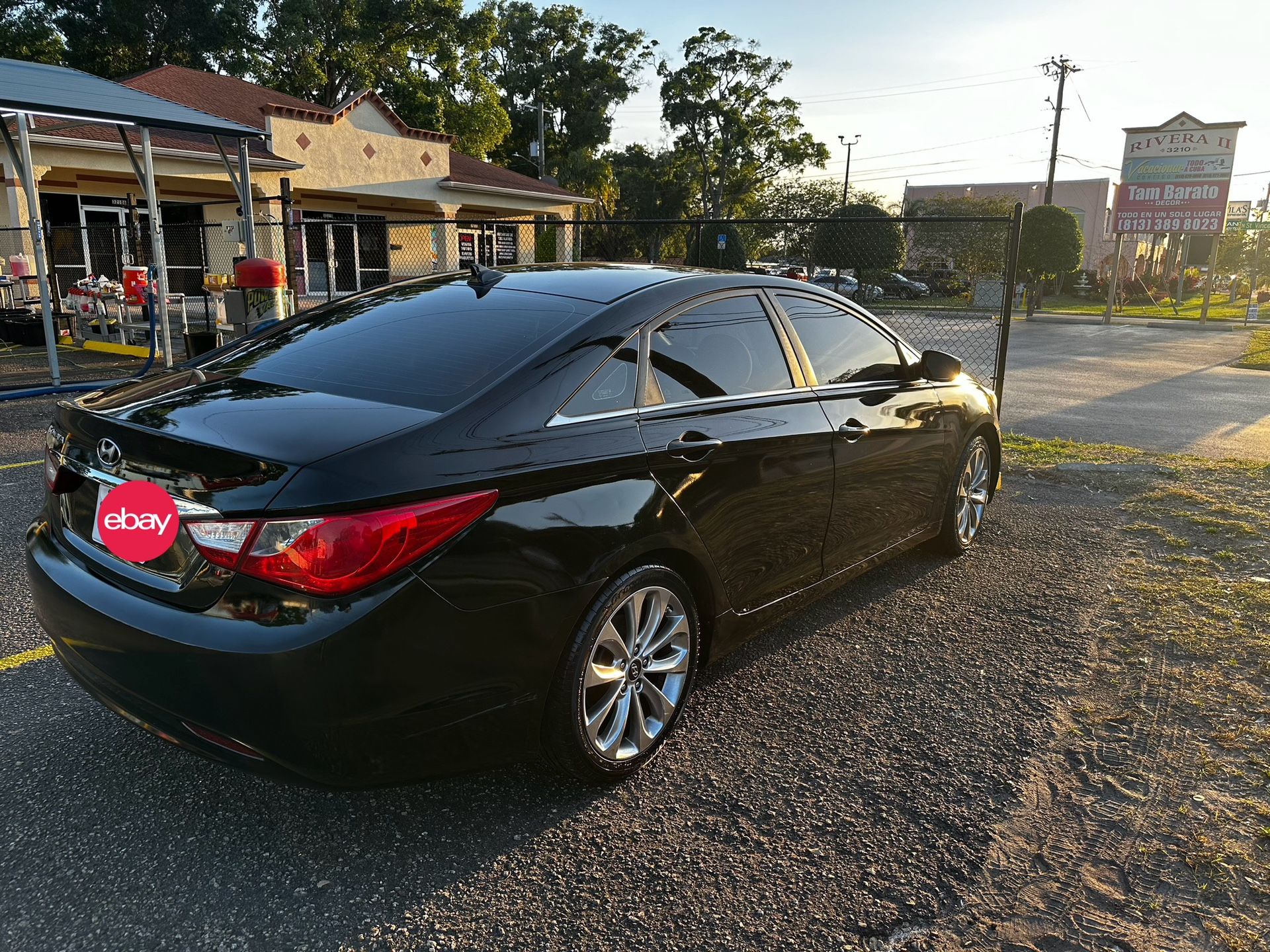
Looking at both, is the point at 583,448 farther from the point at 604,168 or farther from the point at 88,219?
the point at 604,168

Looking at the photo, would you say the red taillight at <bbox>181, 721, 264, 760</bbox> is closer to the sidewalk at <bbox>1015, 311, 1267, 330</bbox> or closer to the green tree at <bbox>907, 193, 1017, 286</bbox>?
the green tree at <bbox>907, 193, 1017, 286</bbox>

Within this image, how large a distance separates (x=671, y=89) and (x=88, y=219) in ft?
117

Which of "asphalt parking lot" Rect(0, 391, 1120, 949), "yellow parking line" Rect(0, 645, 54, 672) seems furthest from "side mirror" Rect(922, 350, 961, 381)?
"yellow parking line" Rect(0, 645, 54, 672)

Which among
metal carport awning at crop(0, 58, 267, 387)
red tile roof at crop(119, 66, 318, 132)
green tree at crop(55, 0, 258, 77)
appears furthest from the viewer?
green tree at crop(55, 0, 258, 77)

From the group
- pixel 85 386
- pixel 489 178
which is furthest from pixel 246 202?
pixel 489 178

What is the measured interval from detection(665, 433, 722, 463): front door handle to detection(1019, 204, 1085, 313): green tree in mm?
34189

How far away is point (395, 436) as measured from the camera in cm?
238

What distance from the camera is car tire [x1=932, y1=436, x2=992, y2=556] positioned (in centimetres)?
494

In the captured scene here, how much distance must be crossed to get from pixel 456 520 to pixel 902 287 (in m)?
14.6

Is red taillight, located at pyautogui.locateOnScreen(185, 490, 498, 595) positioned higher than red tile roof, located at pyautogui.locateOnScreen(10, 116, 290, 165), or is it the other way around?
red tile roof, located at pyautogui.locateOnScreen(10, 116, 290, 165)

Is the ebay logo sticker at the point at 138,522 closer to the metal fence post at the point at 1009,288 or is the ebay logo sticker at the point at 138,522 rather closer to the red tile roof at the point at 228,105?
the metal fence post at the point at 1009,288

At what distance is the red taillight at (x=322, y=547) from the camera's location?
2.18 metres

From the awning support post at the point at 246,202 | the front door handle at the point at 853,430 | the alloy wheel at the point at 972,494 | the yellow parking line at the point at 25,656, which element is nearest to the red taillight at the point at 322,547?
the yellow parking line at the point at 25,656

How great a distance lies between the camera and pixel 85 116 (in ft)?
29.1
